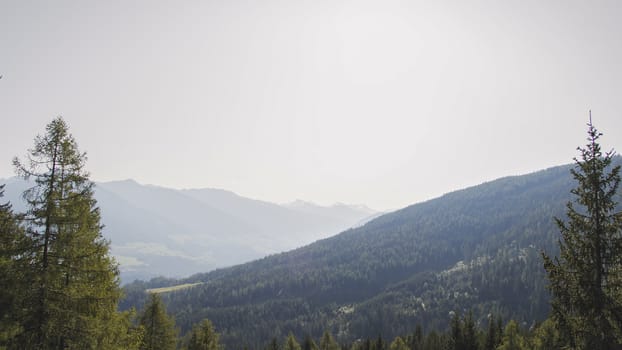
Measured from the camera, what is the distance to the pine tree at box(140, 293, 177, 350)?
38438 mm

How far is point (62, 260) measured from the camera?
16969 mm

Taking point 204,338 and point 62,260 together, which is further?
point 204,338

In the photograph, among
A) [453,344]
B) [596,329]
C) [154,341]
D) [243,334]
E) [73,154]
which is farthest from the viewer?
[243,334]

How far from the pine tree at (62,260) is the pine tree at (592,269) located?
67.0 feet

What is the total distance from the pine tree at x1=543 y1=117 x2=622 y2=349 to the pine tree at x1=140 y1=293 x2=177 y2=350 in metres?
36.1

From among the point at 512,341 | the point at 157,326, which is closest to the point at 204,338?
the point at 157,326

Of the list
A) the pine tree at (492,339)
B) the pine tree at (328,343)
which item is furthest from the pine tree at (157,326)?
the pine tree at (492,339)

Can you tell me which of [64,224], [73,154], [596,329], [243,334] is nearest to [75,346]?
[64,224]

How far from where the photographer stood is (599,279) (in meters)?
15.5

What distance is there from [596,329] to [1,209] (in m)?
26.6

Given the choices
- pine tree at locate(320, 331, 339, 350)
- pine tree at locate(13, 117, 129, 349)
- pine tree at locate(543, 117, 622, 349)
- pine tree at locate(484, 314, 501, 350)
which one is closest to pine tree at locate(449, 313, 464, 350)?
pine tree at locate(484, 314, 501, 350)

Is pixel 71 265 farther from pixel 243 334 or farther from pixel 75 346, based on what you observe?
pixel 243 334

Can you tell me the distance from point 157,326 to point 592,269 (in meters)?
38.2

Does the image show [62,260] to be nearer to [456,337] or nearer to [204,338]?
[204,338]
